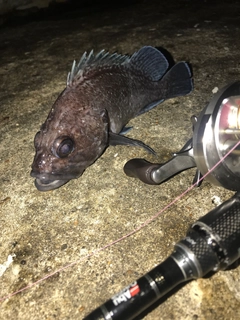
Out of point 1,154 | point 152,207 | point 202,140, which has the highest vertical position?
point 202,140

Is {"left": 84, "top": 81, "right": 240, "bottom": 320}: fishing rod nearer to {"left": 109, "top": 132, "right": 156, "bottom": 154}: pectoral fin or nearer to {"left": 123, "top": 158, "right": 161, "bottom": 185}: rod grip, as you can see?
{"left": 123, "top": 158, "right": 161, "bottom": 185}: rod grip

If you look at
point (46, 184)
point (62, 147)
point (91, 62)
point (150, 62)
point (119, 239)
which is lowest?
point (119, 239)

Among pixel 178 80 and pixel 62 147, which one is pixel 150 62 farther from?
pixel 62 147

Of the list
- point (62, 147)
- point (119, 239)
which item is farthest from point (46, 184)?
point (119, 239)

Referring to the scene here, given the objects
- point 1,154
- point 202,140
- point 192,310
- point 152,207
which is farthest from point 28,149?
point 192,310

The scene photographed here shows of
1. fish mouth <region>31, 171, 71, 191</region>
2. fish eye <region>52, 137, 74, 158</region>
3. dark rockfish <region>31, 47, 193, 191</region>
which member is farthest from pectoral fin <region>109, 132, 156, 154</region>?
fish mouth <region>31, 171, 71, 191</region>

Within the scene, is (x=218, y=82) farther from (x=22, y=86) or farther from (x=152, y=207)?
(x=22, y=86)

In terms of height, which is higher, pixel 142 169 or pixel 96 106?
pixel 96 106
